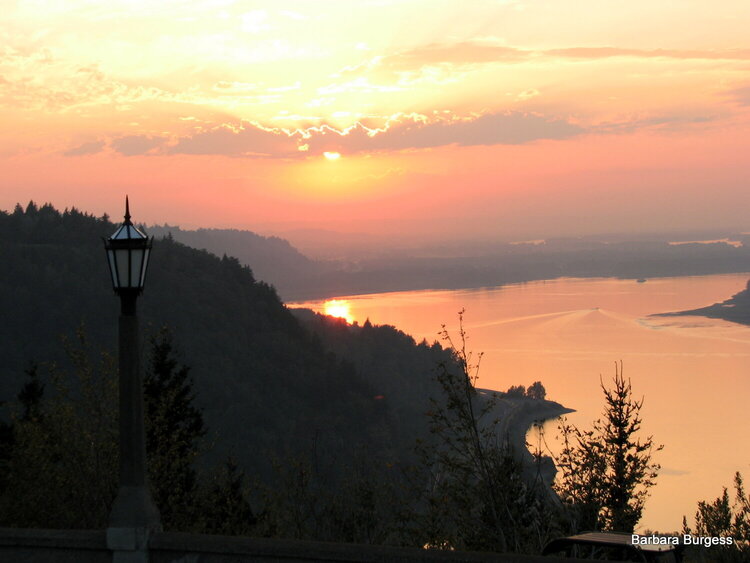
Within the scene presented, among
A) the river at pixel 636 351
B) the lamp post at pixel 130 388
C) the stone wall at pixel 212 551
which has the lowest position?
the river at pixel 636 351

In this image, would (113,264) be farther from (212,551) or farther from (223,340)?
(223,340)

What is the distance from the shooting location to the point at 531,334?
118 m

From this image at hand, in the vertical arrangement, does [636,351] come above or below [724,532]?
below

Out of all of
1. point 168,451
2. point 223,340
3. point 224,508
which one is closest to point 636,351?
point 223,340

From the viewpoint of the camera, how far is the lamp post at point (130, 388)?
239 inches

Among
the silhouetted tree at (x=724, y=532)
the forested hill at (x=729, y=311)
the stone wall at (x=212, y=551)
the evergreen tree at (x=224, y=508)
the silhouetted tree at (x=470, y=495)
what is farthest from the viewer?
the forested hill at (x=729, y=311)

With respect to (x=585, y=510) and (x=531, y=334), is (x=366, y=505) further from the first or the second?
(x=531, y=334)

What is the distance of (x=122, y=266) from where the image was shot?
248 inches

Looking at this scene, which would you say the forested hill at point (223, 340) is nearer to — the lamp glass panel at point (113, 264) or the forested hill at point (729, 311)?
the forested hill at point (729, 311)

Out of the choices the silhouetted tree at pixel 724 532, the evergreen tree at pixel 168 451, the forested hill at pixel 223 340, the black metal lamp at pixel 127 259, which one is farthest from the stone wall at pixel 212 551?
the forested hill at pixel 223 340

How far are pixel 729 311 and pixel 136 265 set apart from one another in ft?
456

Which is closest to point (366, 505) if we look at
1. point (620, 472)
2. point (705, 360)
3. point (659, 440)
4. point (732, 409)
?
point (620, 472)

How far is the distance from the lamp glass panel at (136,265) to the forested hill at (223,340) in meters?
75.1

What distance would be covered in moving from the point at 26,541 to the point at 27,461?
8163 mm
